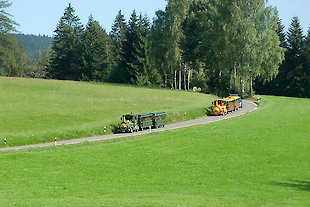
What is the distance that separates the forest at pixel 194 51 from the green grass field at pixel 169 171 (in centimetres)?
4247

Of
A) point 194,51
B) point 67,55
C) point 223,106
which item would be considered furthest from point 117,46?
point 223,106

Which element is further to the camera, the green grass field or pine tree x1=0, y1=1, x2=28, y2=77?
pine tree x1=0, y1=1, x2=28, y2=77

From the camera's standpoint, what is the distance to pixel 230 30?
86125mm

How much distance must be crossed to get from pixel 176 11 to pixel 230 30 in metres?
22.4

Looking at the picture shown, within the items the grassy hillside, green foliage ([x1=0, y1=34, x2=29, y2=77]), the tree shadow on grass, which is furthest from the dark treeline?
the tree shadow on grass

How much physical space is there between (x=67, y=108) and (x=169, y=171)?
33929 millimetres

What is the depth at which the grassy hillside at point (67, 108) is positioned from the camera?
46.0 meters

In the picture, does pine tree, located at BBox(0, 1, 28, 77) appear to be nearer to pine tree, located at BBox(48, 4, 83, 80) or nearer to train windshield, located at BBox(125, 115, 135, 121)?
pine tree, located at BBox(48, 4, 83, 80)

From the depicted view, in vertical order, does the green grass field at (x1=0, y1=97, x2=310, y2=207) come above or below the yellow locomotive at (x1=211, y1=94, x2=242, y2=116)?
below

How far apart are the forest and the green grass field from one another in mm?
42475

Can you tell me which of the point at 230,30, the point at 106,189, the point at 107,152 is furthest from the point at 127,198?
the point at 230,30

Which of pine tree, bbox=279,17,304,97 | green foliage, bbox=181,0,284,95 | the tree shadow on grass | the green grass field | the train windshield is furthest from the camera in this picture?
pine tree, bbox=279,17,304,97

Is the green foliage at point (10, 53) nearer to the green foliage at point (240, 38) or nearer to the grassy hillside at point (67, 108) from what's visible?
the grassy hillside at point (67, 108)

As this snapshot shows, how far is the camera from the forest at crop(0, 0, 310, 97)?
3369 inches
